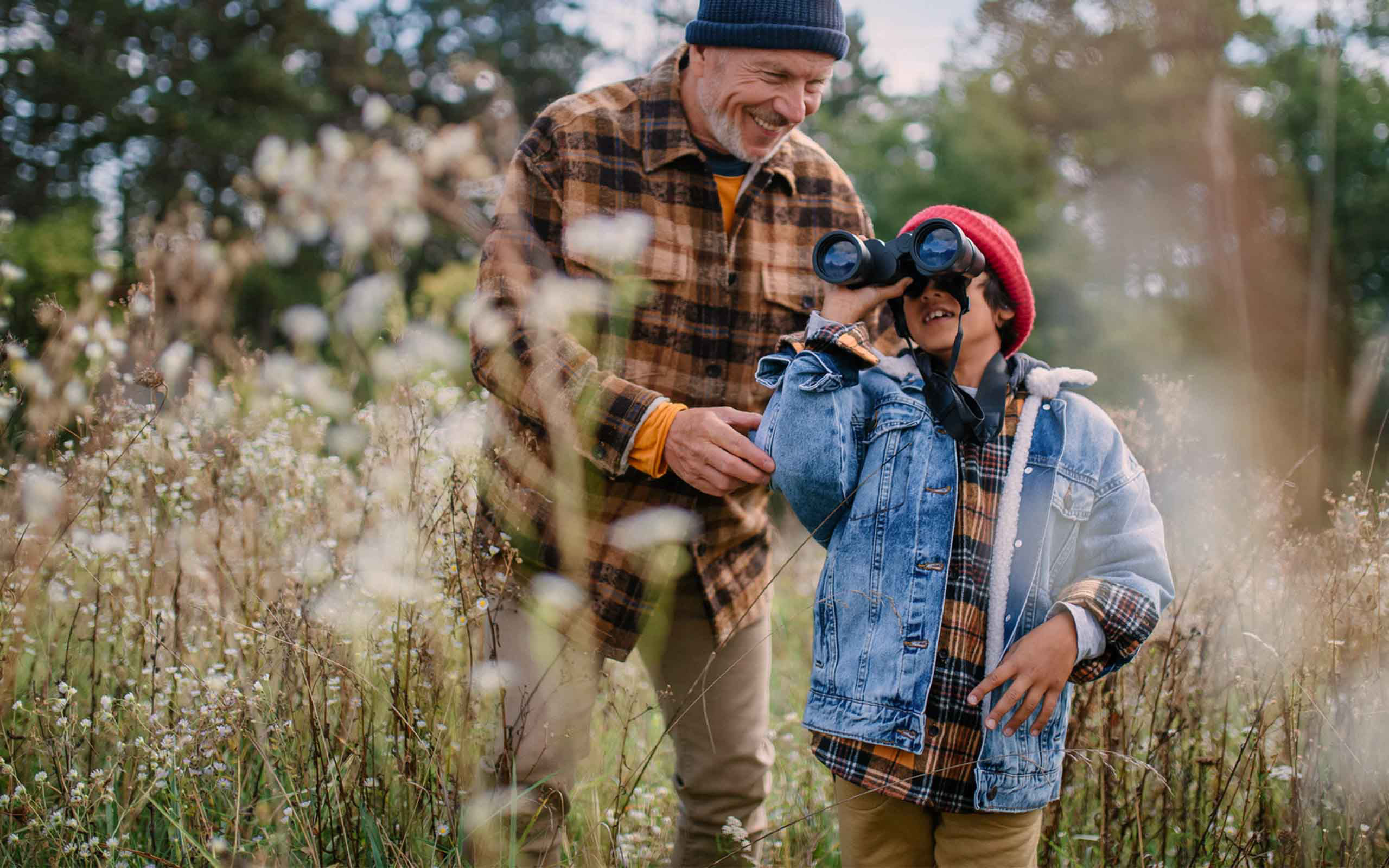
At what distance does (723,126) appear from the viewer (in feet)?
8.10

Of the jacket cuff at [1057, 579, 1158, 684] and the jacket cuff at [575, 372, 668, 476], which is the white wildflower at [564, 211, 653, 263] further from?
the jacket cuff at [1057, 579, 1158, 684]

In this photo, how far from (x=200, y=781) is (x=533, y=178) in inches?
64.7

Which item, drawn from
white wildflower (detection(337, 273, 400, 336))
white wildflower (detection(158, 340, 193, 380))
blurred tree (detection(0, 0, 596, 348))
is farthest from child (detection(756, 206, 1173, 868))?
blurred tree (detection(0, 0, 596, 348))

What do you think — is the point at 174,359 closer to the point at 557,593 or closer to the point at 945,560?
the point at 557,593

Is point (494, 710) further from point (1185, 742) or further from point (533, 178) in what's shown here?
point (1185, 742)

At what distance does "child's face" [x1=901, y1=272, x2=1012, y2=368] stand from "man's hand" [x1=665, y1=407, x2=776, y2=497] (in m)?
0.38

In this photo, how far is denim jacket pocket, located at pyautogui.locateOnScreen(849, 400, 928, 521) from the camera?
6.65ft

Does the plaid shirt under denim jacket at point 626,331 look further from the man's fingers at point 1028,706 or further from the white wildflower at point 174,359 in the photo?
the white wildflower at point 174,359

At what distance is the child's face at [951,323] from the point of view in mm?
2082

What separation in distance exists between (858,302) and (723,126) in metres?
0.69

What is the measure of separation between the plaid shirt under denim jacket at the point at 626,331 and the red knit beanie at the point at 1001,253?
545mm

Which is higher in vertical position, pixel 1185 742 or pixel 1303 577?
pixel 1303 577

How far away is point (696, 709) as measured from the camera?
2.63m

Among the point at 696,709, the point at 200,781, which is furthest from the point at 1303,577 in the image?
the point at 200,781
